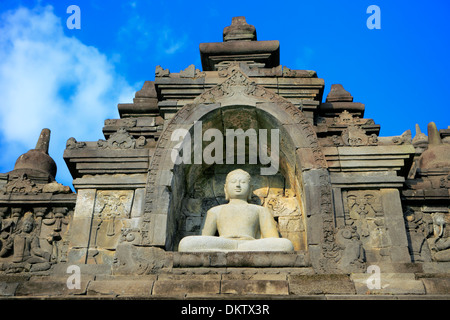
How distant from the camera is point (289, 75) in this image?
522 inches

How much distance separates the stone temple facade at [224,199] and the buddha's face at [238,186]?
2.60ft

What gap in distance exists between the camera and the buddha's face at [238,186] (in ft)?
41.1

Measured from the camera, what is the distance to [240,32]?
14977 mm

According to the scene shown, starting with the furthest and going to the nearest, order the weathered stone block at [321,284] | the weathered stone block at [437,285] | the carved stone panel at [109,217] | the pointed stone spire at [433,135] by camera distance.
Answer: the pointed stone spire at [433,135] → the carved stone panel at [109,217] → the weathered stone block at [321,284] → the weathered stone block at [437,285]

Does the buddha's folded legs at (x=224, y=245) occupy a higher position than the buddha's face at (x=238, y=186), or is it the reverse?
the buddha's face at (x=238, y=186)

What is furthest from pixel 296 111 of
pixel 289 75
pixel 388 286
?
pixel 388 286

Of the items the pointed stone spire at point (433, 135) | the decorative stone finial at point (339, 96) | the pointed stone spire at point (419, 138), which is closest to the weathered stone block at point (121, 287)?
the decorative stone finial at point (339, 96)

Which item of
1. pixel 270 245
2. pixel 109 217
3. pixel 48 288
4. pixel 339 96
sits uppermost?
pixel 339 96

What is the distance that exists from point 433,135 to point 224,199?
551cm

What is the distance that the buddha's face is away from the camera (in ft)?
41.1

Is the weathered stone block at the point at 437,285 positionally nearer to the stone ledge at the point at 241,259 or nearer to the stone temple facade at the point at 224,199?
the stone temple facade at the point at 224,199

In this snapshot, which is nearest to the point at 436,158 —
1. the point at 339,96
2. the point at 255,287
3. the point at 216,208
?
the point at 339,96

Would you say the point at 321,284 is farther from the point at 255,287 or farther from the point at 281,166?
the point at 281,166

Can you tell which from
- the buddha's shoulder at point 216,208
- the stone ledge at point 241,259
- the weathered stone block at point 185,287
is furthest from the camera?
the buddha's shoulder at point 216,208
